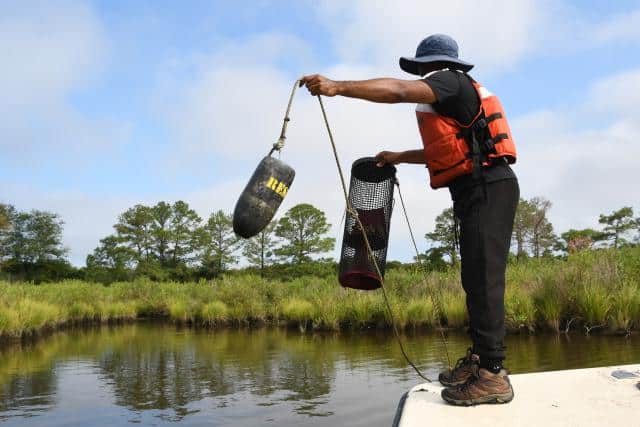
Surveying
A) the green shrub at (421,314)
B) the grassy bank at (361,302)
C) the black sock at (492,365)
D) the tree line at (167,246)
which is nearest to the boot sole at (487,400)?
the black sock at (492,365)

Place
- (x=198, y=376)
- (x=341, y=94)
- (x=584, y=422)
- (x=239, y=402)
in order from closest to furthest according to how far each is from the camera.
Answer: (x=584, y=422), (x=341, y=94), (x=239, y=402), (x=198, y=376)

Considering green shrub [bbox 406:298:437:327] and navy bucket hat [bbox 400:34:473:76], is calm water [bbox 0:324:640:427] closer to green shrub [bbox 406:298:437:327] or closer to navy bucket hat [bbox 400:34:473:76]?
green shrub [bbox 406:298:437:327]

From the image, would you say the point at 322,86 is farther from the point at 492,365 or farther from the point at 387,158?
the point at 492,365

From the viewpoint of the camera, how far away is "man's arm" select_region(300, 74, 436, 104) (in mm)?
2568

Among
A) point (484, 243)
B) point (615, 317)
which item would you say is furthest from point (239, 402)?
point (615, 317)

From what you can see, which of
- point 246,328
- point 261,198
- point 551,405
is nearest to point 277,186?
point 261,198

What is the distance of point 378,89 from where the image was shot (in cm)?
257

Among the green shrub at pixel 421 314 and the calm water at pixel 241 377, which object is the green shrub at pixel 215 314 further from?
the green shrub at pixel 421 314

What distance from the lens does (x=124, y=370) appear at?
8.64m

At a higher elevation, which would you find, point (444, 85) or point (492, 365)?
point (444, 85)

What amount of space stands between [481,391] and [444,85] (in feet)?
4.93

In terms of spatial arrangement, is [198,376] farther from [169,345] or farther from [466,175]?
[466,175]

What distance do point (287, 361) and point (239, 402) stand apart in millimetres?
2691

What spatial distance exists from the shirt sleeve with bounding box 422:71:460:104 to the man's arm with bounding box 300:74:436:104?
0.09 feet
